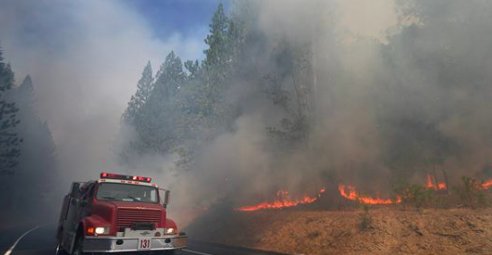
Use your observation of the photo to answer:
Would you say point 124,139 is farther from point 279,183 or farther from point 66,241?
point 66,241

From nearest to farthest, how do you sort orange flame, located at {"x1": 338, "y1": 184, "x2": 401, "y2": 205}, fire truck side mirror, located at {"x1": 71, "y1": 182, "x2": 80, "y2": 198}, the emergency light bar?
the emergency light bar, fire truck side mirror, located at {"x1": 71, "y1": 182, "x2": 80, "y2": 198}, orange flame, located at {"x1": 338, "y1": 184, "x2": 401, "y2": 205}

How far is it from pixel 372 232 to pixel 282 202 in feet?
24.3

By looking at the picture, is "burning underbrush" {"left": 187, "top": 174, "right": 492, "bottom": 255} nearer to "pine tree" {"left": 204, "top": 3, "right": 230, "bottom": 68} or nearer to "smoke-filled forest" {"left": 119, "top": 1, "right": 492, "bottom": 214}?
"smoke-filled forest" {"left": 119, "top": 1, "right": 492, "bottom": 214}

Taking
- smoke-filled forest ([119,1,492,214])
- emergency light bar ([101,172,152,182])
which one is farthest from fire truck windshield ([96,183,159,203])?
smoke-filled forest ([119,1,492,214])

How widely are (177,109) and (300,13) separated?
18.6 metres

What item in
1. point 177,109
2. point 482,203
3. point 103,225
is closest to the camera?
point 103,225

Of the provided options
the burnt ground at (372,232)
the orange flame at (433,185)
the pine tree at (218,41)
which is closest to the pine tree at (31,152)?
the pine tree at (218,41)

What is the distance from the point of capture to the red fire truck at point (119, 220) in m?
7.53

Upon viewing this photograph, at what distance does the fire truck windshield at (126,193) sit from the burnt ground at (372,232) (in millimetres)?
5032

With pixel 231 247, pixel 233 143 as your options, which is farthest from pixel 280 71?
pixel 231 247

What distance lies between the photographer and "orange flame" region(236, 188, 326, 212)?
16.7 metres

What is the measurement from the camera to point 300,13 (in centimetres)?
1772

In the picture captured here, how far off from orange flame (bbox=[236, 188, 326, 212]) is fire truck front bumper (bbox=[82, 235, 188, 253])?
9.20 metres

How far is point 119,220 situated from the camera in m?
7.87
